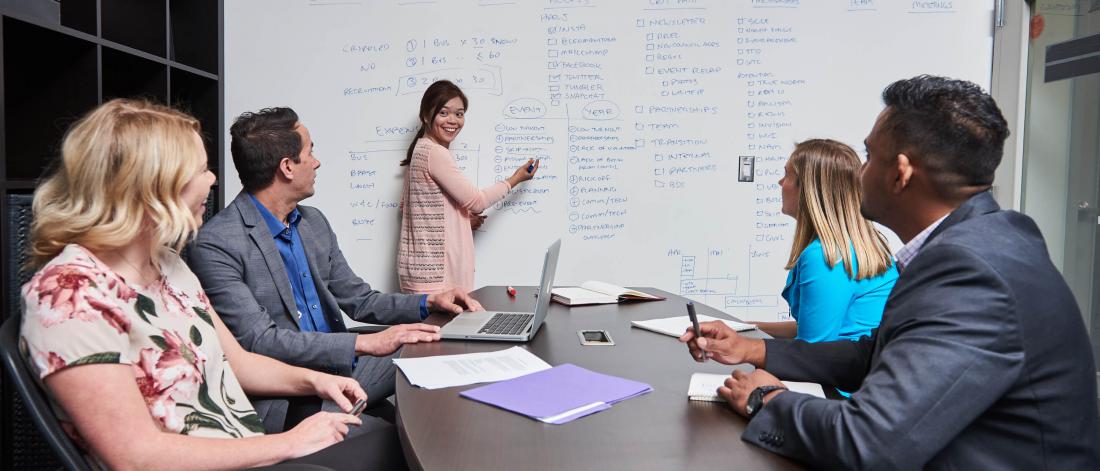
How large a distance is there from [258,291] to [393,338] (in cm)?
41

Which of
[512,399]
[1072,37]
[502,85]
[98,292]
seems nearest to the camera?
[98,292]

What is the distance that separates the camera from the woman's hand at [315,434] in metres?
1.21

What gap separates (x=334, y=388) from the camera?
1.56 meters

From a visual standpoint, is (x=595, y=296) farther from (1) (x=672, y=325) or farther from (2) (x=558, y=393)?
(2) (x=558, y=393)

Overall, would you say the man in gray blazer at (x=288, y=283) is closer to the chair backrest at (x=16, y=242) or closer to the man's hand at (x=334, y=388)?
the man's hand at (x=334, y=388)

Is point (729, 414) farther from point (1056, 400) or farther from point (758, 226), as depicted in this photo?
point (758, 226)

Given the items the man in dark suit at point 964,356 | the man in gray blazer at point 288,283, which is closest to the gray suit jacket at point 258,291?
the man in gray blazer at point 288,283

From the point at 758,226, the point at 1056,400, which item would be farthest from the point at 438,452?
the point at 758,226

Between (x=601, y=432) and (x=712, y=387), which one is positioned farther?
(x=712, y=387)

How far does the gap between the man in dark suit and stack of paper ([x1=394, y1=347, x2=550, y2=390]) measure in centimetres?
50

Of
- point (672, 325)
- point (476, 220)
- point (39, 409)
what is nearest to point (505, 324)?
point (672, 325)

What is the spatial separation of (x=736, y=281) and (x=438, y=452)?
2785 mm

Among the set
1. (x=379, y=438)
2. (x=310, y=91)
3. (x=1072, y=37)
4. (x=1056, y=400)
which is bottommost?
(x=379, y=438)

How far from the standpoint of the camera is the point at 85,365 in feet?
3.38
